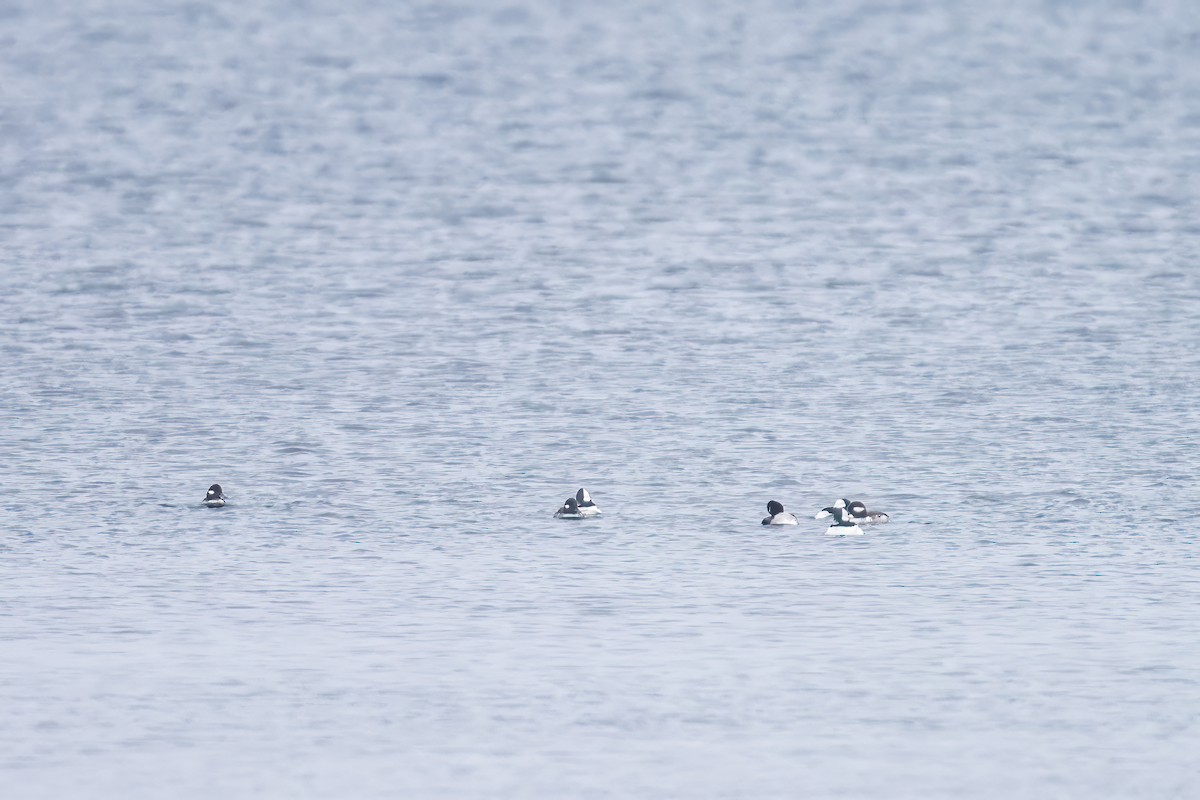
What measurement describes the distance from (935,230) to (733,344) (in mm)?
16660

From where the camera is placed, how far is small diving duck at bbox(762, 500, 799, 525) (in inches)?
1074

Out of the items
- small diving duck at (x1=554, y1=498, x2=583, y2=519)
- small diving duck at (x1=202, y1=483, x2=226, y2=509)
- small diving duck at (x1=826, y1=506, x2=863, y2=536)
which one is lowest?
small diving duck at (x1=826, y1=506, x2=863, y2=536)

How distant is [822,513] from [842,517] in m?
0.58

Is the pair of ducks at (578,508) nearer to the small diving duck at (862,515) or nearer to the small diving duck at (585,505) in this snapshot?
the small diving duck at (585,505)

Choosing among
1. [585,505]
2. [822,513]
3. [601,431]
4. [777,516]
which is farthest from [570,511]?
[601,431]

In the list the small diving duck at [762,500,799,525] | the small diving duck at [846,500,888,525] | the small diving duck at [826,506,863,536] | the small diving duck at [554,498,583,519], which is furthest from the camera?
the small diving duck at [554,498,583,519]

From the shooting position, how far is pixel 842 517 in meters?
27.3

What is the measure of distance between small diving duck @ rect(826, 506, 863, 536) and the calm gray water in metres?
0.53

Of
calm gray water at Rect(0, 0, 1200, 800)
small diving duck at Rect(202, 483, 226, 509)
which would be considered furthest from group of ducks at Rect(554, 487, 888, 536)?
small diving duck at Rect(202, 483, 226, 509)

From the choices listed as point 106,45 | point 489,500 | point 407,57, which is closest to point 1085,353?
point 489,500

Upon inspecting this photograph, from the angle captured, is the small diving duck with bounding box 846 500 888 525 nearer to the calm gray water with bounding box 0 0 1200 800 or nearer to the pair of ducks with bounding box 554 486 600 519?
the calm gray water with bounding box 0 0 1200 800

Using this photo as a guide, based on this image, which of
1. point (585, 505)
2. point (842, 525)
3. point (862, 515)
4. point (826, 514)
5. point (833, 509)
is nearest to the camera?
point (842, 525)

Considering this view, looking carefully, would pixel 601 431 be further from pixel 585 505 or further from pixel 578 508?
pixel 578 508

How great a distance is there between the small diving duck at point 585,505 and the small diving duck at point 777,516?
78.1 inches
